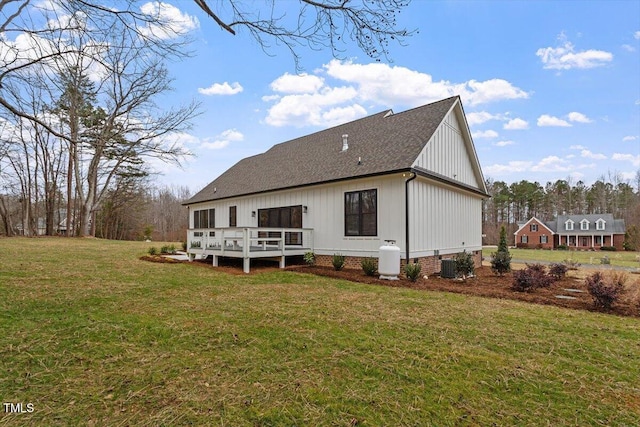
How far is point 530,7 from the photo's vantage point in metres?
10.3

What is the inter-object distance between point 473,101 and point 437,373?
45.5 ft

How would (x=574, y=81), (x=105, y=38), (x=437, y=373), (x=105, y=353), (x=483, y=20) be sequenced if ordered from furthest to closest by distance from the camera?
(x=574, y=81) → (x=483, y=20) → (x=105, y=38) → (x=105, y=353) → (x=437, y=373)

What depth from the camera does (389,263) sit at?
9.07 metres

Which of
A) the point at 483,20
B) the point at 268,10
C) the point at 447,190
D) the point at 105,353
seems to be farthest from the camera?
the point at 447,190

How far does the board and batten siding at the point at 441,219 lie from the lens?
10.3 meters

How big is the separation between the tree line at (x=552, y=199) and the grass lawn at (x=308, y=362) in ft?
162

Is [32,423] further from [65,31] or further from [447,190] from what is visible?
[447,190]

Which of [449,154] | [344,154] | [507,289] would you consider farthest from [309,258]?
[449,154]

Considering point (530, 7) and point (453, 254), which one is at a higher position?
point (530, 7)

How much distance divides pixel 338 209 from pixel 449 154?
487 centimetres

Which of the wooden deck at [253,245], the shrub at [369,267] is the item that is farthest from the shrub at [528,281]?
the wooden deck at [253,245]

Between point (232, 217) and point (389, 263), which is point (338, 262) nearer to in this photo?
point (389, 263)

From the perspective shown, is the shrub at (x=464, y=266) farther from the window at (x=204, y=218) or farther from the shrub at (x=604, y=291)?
the window at (x=204, y=218)

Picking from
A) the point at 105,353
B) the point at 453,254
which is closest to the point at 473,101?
the point at 453,254
